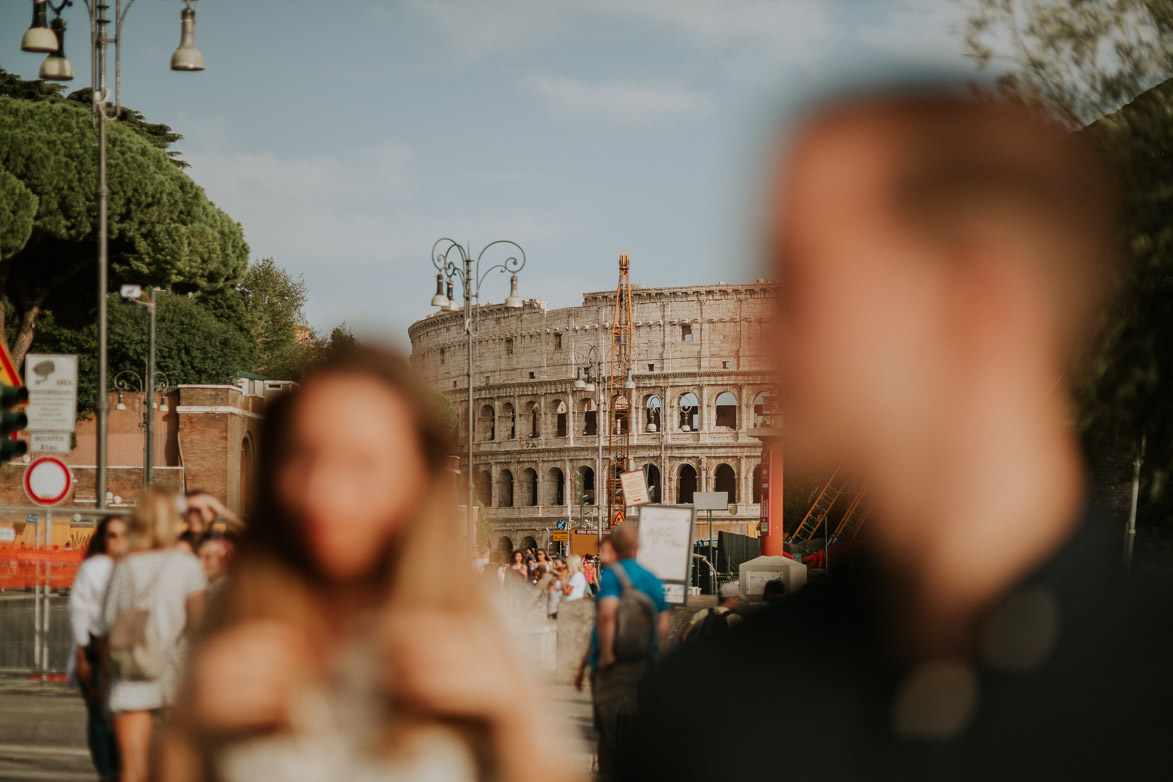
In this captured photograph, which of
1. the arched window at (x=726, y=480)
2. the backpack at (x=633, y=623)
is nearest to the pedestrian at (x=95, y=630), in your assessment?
the backpack at (x=633, y=623)

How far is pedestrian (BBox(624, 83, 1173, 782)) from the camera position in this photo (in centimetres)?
94

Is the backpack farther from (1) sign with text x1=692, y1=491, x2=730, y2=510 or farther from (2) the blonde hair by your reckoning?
(1) sign with text x1=692, y1=491, x2=730, y2=510

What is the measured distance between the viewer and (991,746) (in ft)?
3.04

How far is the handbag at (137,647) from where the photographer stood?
5863 mm

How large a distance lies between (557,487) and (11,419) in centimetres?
7850

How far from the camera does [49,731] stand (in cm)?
1066

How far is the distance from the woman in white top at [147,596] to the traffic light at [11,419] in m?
6.89

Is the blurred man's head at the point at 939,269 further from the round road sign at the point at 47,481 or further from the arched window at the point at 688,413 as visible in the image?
the arched window at the point at 688,413

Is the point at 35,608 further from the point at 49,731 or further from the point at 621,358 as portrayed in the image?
the point at 621,358

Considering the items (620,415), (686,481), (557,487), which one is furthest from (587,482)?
(686,481)

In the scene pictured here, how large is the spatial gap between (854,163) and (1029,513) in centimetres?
28

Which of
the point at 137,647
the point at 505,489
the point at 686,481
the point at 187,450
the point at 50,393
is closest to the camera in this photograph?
the point at 137,647

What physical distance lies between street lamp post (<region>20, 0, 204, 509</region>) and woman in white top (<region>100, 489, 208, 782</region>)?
1043 cm

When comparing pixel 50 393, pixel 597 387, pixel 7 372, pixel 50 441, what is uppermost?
pixel 597 387
